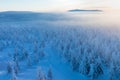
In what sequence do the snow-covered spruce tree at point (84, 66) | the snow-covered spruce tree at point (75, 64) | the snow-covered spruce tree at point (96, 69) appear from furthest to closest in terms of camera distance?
the snow-covered spruce tree at point (75, 64)
the snow-covered spruce tree at point (84, 66)
the snow-covered spruce tree at point (96, 69)

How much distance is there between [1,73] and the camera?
43.5m

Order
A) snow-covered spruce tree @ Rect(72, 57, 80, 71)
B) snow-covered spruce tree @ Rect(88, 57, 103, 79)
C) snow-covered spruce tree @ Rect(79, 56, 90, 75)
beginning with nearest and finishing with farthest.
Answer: snow-covered spruce tree @ Rect(88, 57, 103, 79)
snow-covered spruce tree @ Rect(79, 56, 90, 75)
snow-covered spruce tree @ Rect(72, 57, 80, 71)

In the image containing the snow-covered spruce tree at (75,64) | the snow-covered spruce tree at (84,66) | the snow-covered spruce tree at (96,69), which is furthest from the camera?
the snow-covered spruce tree at (75,64)

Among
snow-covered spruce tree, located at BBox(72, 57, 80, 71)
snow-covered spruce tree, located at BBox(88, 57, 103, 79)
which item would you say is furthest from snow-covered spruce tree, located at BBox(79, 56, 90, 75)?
snow-covered spruce tree, located at BBox(72, 57, 80, 71)

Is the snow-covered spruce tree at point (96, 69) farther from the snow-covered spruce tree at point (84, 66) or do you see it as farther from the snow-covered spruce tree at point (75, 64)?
the snow-covered spruce tree at point (75, 64)

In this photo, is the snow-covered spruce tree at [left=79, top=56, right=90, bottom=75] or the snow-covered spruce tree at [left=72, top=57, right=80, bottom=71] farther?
the snow-covered spruce tree at [left=72, top=57, right=80, bottom=71]

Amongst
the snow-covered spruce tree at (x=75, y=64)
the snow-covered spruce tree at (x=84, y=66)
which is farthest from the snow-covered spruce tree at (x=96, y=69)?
the snow-covered spruce tree at (x=75, y=64)

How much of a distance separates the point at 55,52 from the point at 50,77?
25975 mm

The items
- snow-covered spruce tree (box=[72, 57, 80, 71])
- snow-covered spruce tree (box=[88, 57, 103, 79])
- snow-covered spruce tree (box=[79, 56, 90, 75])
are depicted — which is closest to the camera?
snow-covered spruce tree (box=[88, 57, 103, 79])

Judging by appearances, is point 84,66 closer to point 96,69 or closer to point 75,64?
point 96,69

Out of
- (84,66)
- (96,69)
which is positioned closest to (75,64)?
(84,66)

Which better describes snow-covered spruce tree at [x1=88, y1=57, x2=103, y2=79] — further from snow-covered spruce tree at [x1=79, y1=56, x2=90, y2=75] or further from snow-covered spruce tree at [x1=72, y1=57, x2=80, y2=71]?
snow-covered spruce tree at [x1=72, y1=57, x2=80, y2=71]

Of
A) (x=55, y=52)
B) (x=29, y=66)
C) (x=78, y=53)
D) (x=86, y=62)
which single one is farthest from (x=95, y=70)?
(x=55, y=52)

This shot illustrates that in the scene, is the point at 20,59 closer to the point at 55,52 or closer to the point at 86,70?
the point at 55,52
